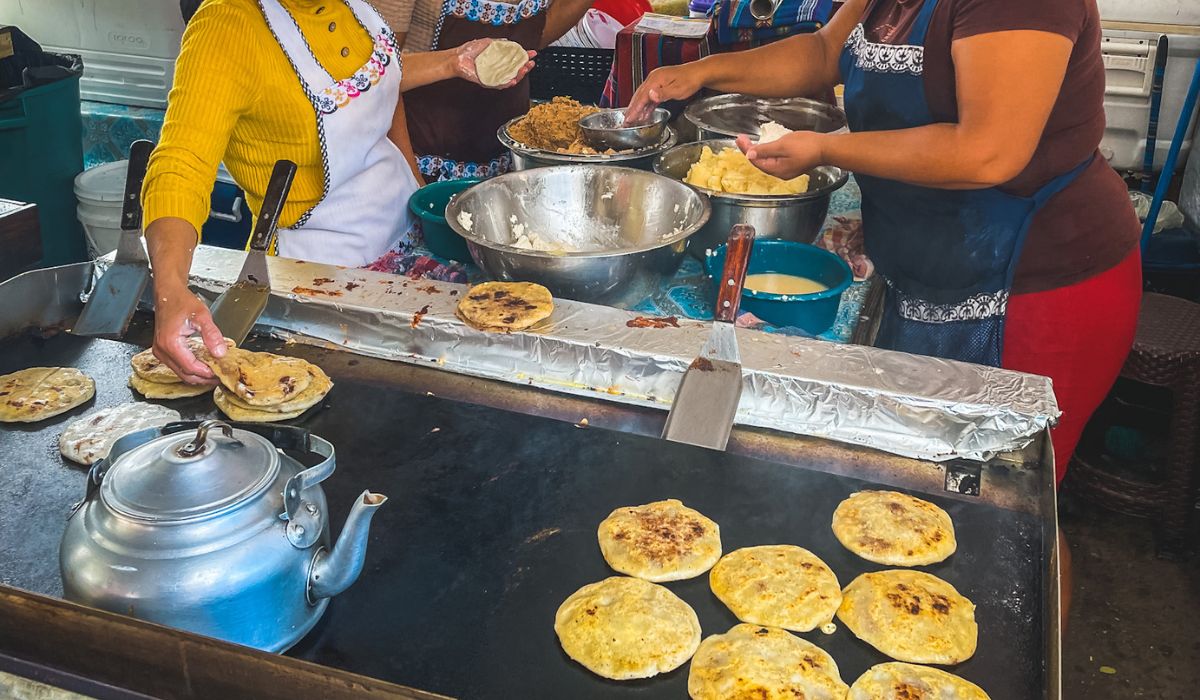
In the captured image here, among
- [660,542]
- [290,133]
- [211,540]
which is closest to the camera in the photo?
[211,540]

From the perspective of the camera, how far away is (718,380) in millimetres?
1887

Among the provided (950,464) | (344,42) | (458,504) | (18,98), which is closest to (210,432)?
(458,504)

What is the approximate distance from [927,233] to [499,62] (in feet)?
4.90

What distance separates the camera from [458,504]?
1.73m

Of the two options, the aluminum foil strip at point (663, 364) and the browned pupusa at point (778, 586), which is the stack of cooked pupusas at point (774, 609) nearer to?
the browned pupusa at point (778, 586)

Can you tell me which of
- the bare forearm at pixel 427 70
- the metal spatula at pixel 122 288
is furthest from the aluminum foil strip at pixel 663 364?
the bare forearm at pixel 427 70

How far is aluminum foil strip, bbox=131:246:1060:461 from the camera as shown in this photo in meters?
1.84

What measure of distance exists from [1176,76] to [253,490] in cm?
541

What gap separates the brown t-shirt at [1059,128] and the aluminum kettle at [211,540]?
1.61 metres

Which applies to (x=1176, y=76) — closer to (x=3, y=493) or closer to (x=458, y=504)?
(x=458, y=504)

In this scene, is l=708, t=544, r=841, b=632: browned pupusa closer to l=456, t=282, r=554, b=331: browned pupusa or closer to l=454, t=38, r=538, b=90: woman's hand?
l=456, t=282, r=554, b=331: browned pupusa

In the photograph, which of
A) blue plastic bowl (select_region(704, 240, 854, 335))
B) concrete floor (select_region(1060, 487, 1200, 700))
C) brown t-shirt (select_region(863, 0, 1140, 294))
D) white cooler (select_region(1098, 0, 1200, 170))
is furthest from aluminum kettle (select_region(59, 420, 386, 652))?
white cooler (select_region(1098, 0, 1200, 170))

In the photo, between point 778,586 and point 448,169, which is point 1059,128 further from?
point 448,169

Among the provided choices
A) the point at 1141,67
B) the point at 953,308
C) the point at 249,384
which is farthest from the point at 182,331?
the point at 1141,67
